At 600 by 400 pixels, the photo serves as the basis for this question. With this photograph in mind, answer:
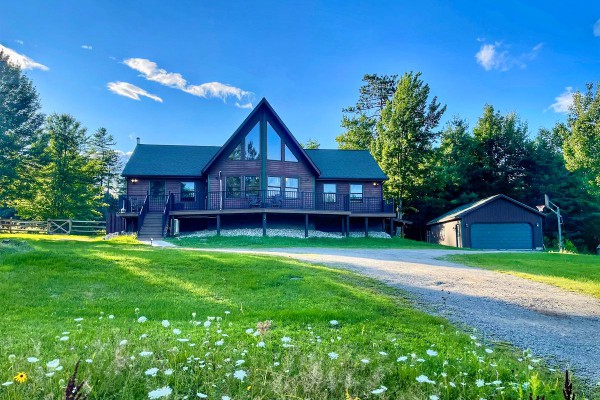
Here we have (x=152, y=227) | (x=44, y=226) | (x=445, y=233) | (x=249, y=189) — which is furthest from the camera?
(x=44, y=226)

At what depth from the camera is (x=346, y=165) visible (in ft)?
93.6

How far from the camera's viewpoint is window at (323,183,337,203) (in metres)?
26.4

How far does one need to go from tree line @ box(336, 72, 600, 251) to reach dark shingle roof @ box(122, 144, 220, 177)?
1715 cm

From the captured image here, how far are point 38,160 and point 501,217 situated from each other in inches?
1583

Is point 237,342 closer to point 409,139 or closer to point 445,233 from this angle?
point 445,233

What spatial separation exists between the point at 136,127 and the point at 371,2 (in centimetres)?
3019

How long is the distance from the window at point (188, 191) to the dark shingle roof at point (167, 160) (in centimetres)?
76

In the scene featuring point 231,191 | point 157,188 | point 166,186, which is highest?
point 166,186

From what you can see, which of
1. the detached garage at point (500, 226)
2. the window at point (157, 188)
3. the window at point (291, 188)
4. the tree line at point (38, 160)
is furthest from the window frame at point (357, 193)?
the tree line at point (38, 160)

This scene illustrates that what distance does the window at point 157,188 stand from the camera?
2561cm

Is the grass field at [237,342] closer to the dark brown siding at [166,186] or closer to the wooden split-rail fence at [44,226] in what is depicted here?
the dark brown siding at [166,186]

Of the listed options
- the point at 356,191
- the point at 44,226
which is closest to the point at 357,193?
the point at 356,191

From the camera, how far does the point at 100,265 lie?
8.82 m

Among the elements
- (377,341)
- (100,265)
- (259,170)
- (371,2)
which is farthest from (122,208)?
(377,341)
